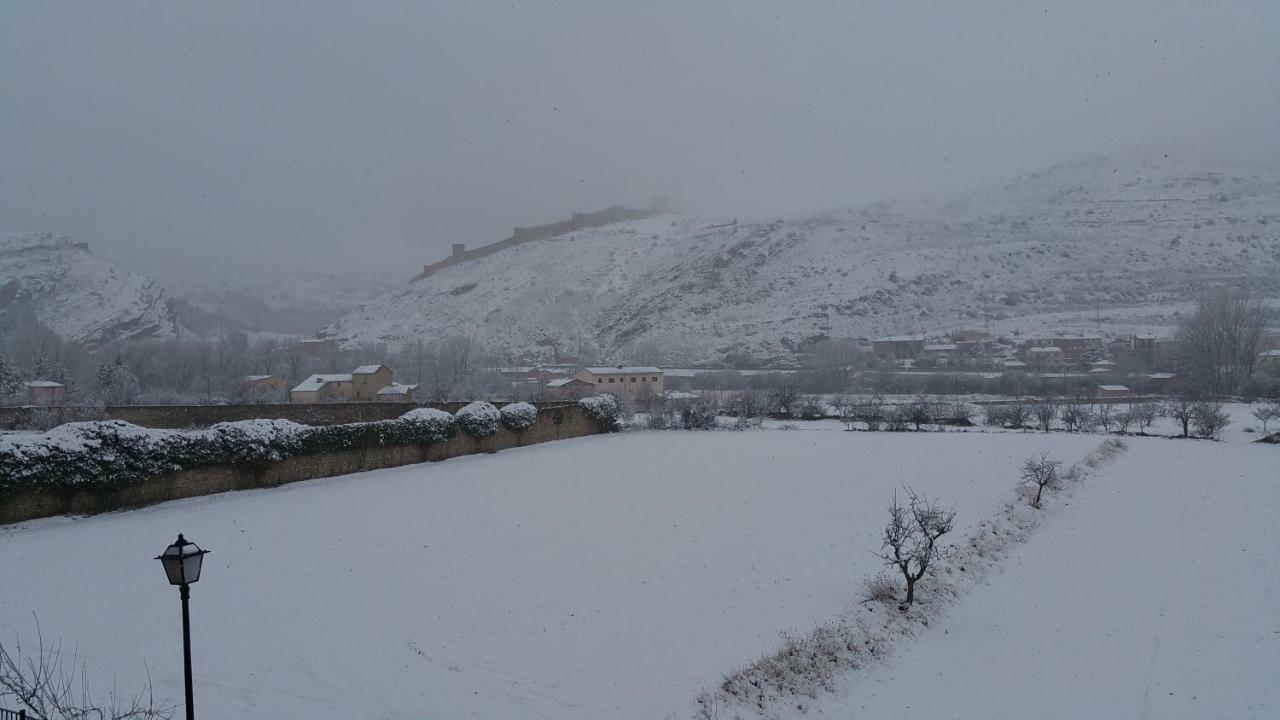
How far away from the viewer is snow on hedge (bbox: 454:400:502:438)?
92.7ft

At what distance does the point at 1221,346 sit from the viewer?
64.6 m

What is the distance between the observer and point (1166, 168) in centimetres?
16862

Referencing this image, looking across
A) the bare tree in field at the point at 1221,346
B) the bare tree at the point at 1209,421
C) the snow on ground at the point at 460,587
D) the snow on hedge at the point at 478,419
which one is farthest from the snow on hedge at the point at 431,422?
the bare tree in field at the point at 1221,346

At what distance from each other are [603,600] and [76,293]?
512ft

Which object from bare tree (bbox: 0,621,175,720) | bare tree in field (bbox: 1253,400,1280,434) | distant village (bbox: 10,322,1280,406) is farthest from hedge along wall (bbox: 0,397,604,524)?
bare tree in field (bbox: 1253,400,1280,434)

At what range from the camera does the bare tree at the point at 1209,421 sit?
38750 millimetres

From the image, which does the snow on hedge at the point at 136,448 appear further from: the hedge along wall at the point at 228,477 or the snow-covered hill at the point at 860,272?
the snow-covered hill at the point at 860,272

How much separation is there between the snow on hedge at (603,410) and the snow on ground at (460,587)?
53.2 ft

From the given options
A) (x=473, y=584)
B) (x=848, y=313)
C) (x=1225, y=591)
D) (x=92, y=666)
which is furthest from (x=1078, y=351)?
(x=92, y=666)

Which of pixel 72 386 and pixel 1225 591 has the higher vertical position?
pixel 72 386

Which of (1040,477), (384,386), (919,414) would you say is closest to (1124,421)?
(919,414)

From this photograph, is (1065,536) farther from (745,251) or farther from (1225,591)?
(745,251)

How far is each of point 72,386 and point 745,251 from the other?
10868cm

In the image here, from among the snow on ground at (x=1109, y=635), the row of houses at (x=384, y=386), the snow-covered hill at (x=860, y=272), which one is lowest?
the snow on ground at (x=1109, y=635)
